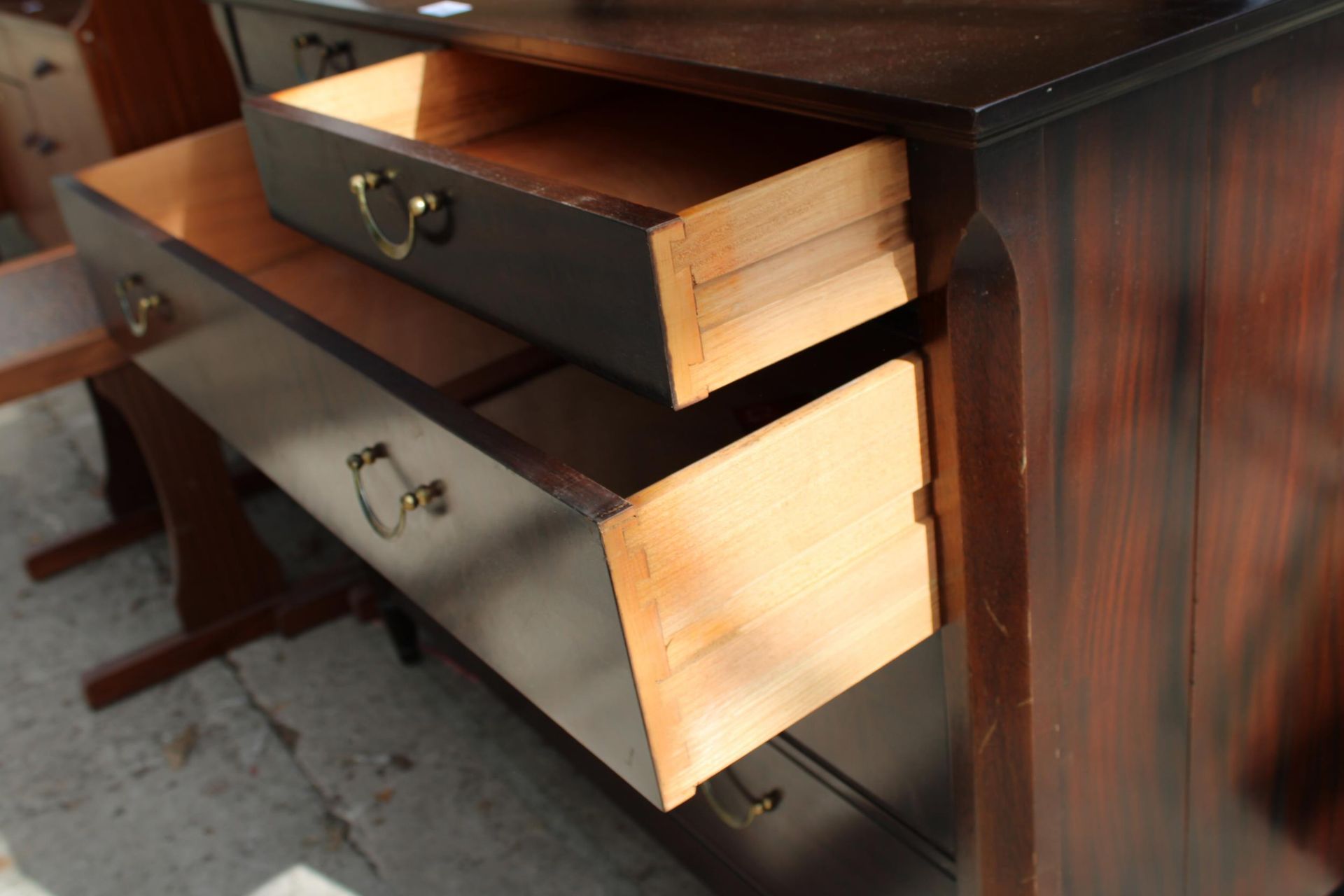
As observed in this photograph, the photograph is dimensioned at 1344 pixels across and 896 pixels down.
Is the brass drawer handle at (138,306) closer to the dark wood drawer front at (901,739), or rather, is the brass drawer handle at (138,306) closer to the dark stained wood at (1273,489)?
the dark wood drawer front at (901,739)


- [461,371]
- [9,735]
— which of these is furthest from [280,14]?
[9,735]

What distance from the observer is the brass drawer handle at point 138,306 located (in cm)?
122

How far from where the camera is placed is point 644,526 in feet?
2.15

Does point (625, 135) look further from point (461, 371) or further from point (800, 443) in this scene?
point (800, 443)

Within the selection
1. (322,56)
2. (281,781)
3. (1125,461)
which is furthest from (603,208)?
(281,781)

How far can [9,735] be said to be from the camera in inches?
66.8

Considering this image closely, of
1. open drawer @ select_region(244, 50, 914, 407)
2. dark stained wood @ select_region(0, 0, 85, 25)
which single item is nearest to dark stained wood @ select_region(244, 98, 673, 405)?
open drawer @ select_region(244, 50, 914, 407)

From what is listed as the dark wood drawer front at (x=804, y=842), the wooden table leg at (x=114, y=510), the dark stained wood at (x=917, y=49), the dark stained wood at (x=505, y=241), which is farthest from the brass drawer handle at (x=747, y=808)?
the wooden table leg at (x=114, y=510)

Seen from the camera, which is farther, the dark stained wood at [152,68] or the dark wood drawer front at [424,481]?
the dark stained wood at [152,68]

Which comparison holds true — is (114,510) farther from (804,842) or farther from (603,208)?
(603,208)

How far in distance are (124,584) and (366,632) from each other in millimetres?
461

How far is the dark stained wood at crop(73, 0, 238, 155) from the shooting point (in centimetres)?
189

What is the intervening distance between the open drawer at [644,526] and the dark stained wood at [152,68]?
38.3 inches

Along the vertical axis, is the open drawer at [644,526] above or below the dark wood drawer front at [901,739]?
above
